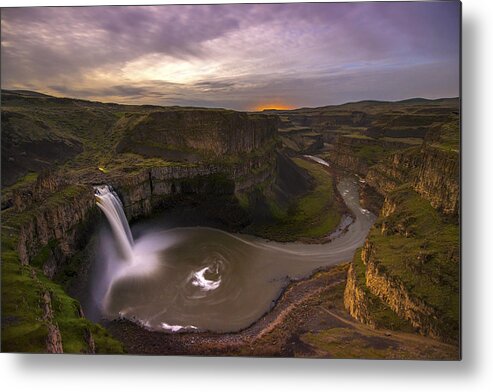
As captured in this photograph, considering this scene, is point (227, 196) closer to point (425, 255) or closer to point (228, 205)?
point (228, 205)

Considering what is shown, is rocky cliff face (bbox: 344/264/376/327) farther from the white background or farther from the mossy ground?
the mossy ground

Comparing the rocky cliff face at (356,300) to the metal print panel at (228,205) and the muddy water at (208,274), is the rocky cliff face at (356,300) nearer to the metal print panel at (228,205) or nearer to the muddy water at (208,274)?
the metal print panel at (228,205)

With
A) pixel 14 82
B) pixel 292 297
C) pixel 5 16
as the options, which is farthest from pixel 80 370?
pixel 5 16

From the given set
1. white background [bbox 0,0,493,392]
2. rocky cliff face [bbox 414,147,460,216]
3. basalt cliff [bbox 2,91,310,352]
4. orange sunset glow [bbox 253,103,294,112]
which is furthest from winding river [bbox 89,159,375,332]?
orange sunset glow [bbox 253,103,294,112]

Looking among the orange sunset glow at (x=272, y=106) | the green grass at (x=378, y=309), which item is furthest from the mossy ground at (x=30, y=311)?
the orange sunset glow at (x=272, y=106)

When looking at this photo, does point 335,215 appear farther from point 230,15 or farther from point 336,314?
point 230,15
